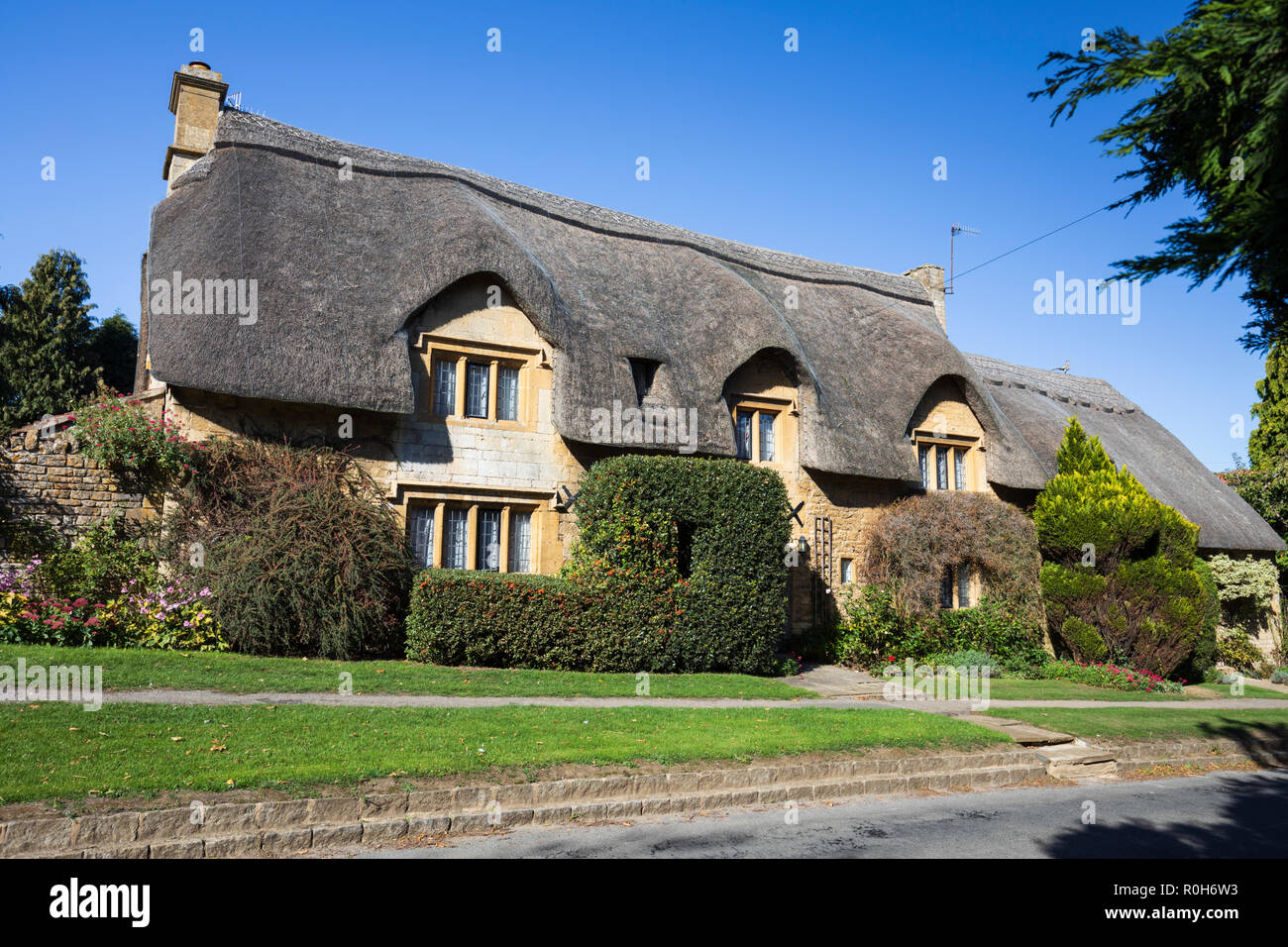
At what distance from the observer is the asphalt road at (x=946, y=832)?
6.31m

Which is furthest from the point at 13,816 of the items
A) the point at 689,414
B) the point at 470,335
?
the point at 689,414

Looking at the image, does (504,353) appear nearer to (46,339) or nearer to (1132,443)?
(1132,443)

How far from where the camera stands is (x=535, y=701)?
35.2 ft

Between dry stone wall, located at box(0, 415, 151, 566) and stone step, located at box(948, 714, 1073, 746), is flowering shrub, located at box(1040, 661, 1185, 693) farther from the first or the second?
dry stone wall, located at box(0, 415, 151, 566)

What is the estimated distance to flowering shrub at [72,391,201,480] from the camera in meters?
→ 12.4

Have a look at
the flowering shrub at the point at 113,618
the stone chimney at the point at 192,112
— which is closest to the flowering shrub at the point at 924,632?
the flowering shrub at the point at 113,618

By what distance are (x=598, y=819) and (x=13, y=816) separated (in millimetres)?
4054

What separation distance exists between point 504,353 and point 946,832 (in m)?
11.0

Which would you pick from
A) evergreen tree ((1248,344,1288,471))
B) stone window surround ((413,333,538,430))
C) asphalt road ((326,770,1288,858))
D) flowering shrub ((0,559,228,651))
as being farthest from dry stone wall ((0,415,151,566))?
evergreen tree ((1248,344,1288,471))

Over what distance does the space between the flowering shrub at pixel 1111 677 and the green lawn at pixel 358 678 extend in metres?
7.85

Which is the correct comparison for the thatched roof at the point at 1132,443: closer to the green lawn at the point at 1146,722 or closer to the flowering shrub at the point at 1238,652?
the flowering shrub at the point at 1238,652

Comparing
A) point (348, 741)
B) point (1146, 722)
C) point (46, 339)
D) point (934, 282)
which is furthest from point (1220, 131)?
A: point (46, 339)

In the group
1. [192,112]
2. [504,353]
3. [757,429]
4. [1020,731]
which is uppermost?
[192,112]
